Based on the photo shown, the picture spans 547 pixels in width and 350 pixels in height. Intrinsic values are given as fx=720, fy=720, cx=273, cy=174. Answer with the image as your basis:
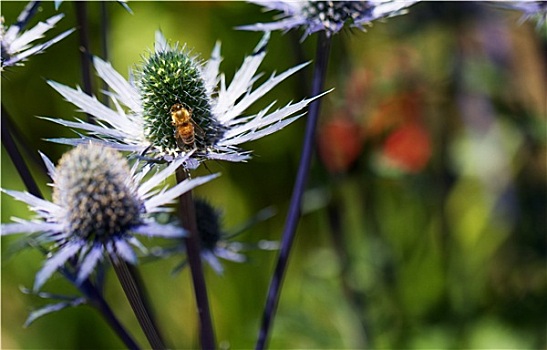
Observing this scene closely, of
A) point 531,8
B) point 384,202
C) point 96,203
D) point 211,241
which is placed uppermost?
point 531,8

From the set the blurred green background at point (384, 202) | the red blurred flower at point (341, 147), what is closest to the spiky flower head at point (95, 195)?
the blurred green background at point (384, 202)

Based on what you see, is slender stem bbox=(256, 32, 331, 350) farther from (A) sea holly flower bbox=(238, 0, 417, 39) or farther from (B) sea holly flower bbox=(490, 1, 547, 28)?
(B) sea holly flower bbox=(490, 1, 547, 28)

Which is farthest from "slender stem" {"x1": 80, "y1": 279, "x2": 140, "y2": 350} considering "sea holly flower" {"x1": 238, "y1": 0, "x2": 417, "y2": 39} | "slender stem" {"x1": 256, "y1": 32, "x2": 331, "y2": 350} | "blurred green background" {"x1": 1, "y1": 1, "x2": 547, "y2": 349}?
"blurred green background" {"x1": 1, "y1": 1, "x2": 547, "y2": 349}

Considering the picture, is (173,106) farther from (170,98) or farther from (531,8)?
(531,8)

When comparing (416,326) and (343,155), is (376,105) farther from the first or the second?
(416,326)

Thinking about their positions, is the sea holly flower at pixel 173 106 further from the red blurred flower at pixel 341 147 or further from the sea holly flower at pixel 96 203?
the red blurred flower at pixel 341 147

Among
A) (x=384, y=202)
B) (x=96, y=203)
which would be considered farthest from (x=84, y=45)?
(x=384, y=202)
